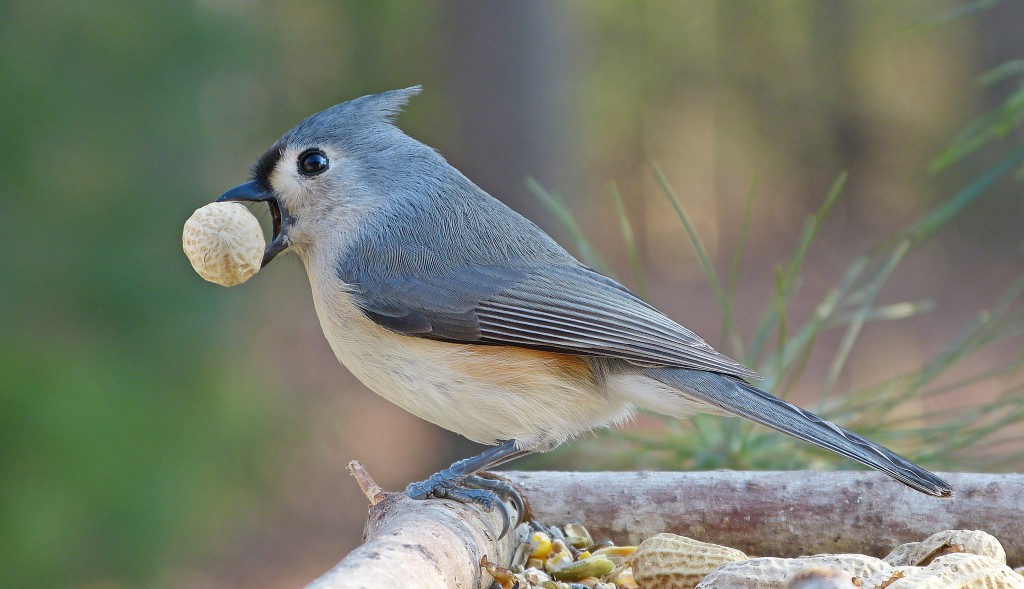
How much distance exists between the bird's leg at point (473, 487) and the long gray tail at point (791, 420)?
1.52ft

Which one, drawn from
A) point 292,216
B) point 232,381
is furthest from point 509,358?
point 232,381

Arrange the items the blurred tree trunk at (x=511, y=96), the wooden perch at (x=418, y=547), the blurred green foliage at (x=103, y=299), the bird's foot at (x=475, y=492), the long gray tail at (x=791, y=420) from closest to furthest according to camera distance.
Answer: the wooden perch at (x=418, y=547)
the long gray tail at (x=791, y=420)
the bird's foot at (x=475, y=492)
the blurred green foliage at (x=103, y=299)
the blurred tree trunk at (x=511, y=96)

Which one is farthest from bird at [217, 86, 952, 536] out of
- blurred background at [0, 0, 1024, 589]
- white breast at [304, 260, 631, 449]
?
blurred background at [0, 0, 1024, 589]

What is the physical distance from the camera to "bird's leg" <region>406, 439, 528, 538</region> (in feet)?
8.27

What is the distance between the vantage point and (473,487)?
268 centimetres

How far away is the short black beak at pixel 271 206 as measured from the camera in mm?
3014

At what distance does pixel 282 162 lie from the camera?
3.07 metres

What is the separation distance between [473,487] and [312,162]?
106cm

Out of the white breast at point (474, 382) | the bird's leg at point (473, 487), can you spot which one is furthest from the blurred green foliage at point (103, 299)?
the bird's leg at point (473, 487)

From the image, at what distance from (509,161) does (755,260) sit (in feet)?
33.2

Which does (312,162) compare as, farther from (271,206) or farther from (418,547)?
(418,547)

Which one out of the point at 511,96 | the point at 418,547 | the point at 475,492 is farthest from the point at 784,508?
the point at 511,96

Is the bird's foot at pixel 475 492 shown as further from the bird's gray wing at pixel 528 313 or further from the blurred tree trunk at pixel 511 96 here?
the blurred tree trunk at pixel 511 96

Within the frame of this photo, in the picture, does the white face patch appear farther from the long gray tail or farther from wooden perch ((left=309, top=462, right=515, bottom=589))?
the long gray tail
